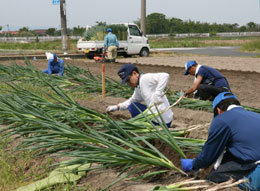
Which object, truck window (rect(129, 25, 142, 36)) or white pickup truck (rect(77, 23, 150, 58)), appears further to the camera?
truck window (rect(129, 25, 142, 36))

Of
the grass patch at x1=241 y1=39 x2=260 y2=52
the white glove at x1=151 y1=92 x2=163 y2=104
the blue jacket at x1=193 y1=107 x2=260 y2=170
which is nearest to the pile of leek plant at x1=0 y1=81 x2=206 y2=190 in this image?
the white glove at x1=151 y1=92 x2=163 y2=104

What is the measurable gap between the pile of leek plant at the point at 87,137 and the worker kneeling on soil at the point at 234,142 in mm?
384

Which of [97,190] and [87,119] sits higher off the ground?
[87,119]

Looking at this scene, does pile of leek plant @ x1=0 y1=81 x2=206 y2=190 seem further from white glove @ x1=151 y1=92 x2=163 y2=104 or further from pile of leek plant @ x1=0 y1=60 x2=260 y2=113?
pile of leek plant @ x1=0 y1=60 x2=260 y2=113

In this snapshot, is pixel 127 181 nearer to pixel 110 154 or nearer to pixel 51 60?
pixel 110 154

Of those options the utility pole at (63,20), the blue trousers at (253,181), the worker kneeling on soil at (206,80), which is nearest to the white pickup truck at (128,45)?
the utility pole at (63,20)

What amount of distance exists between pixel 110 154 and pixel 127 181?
282 mm

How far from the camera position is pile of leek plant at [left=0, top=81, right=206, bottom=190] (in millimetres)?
2963

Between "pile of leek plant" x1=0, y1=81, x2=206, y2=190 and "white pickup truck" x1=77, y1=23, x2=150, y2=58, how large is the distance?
1183cm

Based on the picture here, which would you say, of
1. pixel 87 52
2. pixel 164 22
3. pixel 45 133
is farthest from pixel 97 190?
pixel 164 22

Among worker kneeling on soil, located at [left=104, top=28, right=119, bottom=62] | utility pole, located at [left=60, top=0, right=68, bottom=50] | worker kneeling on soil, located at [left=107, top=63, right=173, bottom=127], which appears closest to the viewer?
worker kneeling on soil, located at [left=107, top=63, right=173, bottom=127]

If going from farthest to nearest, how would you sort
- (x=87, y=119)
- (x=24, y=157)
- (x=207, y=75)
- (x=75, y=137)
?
(x=207, y=75), (x=87, y=119), (x=24, y=157), (x=75, y=137)

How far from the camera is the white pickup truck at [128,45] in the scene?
16578 millimetres

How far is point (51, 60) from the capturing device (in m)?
8.80
